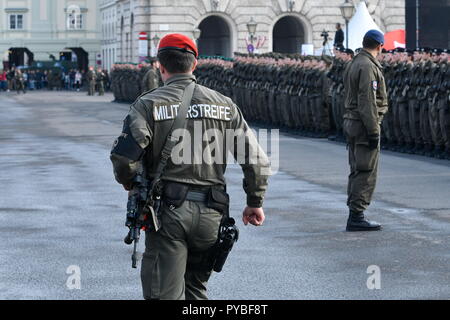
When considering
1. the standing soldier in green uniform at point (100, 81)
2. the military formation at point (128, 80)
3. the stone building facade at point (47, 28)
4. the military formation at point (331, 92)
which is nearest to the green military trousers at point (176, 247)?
the military formation at point (331, 92)

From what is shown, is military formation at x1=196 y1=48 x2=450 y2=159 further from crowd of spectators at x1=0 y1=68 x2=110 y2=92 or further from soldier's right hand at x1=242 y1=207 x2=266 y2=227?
crowd of spectators at x1=0 y1=68 x2=110 y2=92

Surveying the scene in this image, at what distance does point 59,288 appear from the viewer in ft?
29.4

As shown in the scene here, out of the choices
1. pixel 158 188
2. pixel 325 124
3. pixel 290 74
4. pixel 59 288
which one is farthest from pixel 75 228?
pixel 290 74

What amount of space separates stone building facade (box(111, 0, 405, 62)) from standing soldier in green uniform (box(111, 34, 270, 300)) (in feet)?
188

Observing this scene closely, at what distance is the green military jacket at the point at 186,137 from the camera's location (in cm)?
645

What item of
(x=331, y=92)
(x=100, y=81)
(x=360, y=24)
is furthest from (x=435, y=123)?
(x=100, y=81)

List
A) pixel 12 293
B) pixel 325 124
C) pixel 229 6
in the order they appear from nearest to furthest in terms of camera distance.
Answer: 1. pixel 12 293
2. pixel 325 124
3. pixel 229 6

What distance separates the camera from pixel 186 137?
257 inches

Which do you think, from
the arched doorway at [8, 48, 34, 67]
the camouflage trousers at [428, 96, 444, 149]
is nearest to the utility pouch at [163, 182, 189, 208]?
the camouflage trousers at [428, 96, 444, 149]

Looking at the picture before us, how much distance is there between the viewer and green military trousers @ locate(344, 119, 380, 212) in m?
11.9

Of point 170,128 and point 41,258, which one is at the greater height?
point 170,128

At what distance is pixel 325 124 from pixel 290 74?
220cm

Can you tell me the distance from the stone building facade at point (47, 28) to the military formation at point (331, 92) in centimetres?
5899
